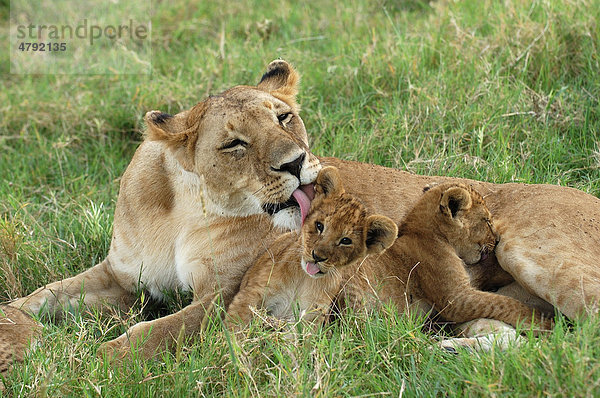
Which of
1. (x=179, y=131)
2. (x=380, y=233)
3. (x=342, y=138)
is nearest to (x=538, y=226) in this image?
(x=380, y=233)

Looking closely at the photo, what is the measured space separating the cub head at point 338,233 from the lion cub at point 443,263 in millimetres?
362

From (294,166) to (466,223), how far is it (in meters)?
0.86

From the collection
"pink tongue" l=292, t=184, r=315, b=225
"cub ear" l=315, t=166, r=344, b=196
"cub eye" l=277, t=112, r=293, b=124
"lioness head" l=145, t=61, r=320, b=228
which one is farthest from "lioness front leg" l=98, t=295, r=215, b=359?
"cub eye" l=277, t=112, r=293, b=124

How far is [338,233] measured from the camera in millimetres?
3031

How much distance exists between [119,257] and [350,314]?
4.34 feet

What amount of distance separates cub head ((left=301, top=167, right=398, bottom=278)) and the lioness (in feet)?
0.55

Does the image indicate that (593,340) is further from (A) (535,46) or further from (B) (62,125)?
(B) (62,125)

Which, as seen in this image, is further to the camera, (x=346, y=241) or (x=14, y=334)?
(x=14, y=334)

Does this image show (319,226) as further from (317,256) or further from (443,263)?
(443,263)

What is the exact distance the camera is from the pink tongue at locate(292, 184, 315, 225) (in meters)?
3.27

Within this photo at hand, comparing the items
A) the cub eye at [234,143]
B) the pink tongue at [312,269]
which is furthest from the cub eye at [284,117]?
the pink tongue at [312,269]

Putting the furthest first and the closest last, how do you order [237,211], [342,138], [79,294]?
[342,138]
[79,294]
[237,211]

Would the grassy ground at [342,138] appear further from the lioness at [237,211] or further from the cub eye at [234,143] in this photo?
the cub eye at [234,143]

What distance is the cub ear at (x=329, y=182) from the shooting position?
124 inches
